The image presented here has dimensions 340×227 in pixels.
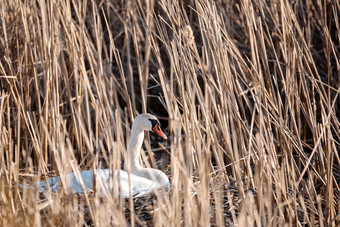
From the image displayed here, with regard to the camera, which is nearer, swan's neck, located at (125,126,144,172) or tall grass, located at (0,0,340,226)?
tall grass, located at (0,0,340,226)

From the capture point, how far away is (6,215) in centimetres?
235

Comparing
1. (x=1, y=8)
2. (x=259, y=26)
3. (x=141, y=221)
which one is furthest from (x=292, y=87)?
(x=1, y=8)

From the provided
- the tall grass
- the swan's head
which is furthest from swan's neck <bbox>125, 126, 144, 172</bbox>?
the tall grass

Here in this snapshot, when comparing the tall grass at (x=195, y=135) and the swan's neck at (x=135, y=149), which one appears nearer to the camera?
the tall grass at (x=195, y=135)

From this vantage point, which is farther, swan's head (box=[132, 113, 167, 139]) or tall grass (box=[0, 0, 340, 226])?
swan's head (box=[132, 113, 167, 139])

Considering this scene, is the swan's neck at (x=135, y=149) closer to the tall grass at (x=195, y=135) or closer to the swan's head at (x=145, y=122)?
the swan's head at (x=145, y=122)

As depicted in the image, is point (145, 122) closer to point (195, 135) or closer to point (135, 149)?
point (135, 149)

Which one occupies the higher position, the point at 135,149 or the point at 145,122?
the point at 145,122

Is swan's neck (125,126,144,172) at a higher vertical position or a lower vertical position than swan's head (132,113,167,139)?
lower

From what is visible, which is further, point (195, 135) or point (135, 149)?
point (135, 149)

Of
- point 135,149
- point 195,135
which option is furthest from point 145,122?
point 195,135

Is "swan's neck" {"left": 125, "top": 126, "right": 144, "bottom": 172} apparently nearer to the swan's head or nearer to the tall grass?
the swan's head

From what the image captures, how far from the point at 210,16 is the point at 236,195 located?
0.88 m

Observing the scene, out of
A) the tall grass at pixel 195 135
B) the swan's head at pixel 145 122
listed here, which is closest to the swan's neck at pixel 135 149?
the swan's head at pixel 145 122
